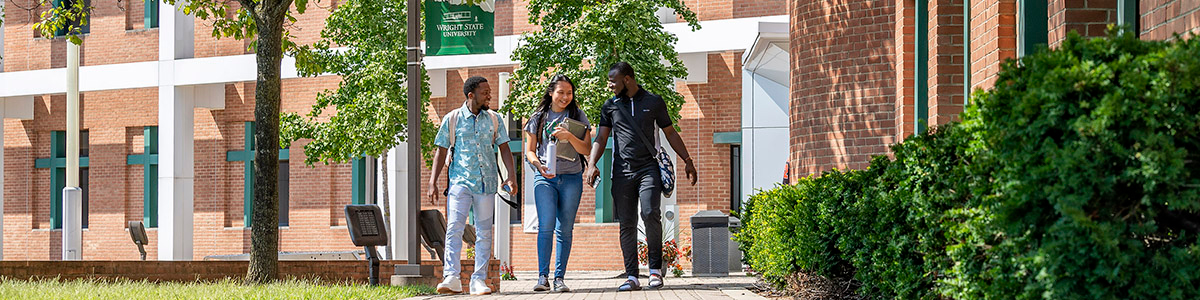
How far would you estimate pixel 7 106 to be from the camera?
31.0 metres

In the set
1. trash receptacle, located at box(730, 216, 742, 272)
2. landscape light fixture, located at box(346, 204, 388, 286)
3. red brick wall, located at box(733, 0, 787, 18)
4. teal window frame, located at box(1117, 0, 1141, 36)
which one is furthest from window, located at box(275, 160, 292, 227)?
teal window frame, located at box(1117, 0, 1141, 36)

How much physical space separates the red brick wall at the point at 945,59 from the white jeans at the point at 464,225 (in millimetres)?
2955

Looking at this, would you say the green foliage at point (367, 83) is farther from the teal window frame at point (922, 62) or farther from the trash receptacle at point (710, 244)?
the teal window frame at point (922, 62)

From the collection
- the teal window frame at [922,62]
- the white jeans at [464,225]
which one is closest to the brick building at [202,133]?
the teal window frame at [922,62]

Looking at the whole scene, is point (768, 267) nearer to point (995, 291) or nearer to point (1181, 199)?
point (995, 291)

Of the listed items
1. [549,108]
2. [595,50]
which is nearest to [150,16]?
[595,50]

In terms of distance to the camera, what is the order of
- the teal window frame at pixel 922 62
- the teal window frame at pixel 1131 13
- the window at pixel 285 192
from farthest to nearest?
the window at pixel 285 192, the teal window frame at pixel 922 62, the teal window frame at pixel 1131 13

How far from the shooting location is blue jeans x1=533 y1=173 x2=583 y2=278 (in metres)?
9.23

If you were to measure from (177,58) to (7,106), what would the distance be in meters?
5.30

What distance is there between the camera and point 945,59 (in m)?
8.63

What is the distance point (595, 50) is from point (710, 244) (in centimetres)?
280

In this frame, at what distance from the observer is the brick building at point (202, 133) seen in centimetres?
2456

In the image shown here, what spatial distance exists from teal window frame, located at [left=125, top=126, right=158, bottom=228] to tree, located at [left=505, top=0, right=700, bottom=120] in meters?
15.2

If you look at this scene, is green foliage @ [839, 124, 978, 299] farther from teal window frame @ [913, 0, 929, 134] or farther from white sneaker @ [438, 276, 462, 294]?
white sneaker @ [438, 276, 462, 294]
